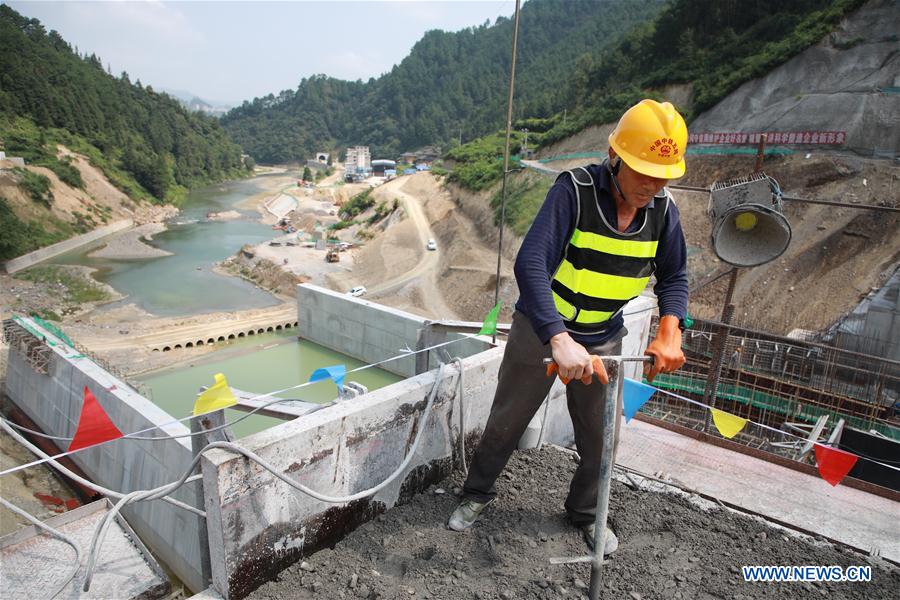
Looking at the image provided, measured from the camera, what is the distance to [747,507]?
11.6ft

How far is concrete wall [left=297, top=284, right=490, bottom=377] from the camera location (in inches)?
520

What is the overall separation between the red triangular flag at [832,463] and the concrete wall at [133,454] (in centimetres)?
646

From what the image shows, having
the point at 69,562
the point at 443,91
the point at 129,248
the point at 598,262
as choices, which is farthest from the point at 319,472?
the point at 443,91

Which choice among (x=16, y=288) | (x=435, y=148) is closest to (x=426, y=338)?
(x=16, y=288)

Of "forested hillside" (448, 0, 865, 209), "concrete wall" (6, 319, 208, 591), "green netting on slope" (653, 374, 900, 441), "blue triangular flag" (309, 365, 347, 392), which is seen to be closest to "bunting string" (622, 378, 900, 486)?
"blue triangular flag" (309, 365, 347, 392)

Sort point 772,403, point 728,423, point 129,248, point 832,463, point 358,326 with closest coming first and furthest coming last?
point 832,463
point 728,423
point 772,403
point 358,326
point 129,248

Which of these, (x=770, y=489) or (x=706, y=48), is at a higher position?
(x=706, y=48)

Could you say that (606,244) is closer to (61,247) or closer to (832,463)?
(832,463)

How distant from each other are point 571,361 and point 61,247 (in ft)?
140

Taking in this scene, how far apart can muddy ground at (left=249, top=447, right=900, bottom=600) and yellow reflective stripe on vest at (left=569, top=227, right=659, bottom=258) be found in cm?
157

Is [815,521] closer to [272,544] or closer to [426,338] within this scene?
[272,544]

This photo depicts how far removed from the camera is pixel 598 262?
2533mm

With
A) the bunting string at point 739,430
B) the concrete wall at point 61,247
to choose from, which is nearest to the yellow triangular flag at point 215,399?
the bunting string at point 739,430

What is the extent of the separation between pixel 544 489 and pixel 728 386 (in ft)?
→ 29.8
